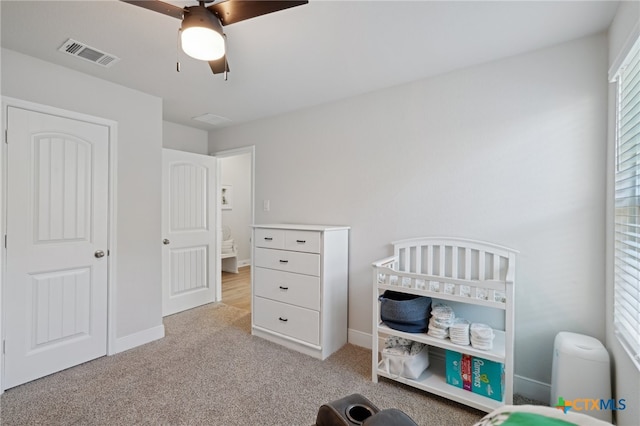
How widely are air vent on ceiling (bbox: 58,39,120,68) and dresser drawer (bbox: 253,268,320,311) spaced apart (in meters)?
2.13

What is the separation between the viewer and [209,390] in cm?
206

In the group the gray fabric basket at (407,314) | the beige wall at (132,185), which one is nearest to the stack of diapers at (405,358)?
the gray fabric basket at (407,314)

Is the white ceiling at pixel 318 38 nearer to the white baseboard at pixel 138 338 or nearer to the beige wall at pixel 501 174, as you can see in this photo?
the beige wall at pixel 501 174

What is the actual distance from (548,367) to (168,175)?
405 cm

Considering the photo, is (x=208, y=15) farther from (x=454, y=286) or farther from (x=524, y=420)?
(x=454, y=286)

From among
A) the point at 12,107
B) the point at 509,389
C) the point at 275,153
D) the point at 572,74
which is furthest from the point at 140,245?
the point at 572,74

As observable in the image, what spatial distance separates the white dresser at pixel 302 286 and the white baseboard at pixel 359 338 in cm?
7

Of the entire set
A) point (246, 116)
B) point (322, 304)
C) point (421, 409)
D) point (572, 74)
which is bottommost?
point (421, 409)

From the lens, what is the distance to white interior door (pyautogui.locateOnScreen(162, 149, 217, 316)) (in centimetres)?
352

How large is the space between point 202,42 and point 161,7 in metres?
0.23

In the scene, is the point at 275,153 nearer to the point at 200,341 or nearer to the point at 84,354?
the point at 200,341

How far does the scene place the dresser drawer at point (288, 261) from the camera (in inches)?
101

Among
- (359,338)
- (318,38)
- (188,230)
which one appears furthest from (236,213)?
(318,38)

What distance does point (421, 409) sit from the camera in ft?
6.20
